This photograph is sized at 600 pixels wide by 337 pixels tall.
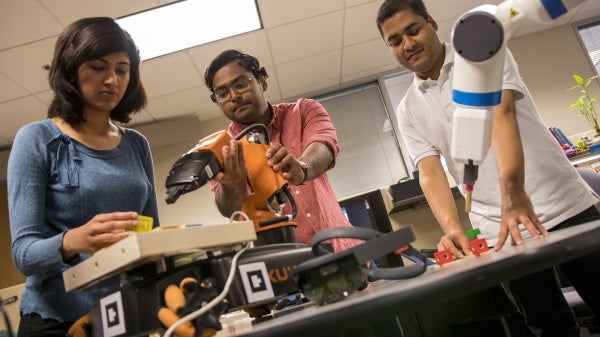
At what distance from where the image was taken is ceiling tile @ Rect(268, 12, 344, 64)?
333 cm

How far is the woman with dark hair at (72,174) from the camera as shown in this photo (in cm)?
83

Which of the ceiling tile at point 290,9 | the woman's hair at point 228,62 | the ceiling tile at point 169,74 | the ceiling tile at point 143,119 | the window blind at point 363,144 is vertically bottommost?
the woman's hair at point 228,62

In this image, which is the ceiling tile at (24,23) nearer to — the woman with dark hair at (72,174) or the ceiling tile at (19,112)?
the ceiling tile at (19,112)

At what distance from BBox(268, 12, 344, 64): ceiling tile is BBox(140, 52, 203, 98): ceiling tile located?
2.39 ft

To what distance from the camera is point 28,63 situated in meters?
2.96

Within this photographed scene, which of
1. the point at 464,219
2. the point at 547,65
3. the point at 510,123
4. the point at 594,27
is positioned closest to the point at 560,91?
the point at 547,65

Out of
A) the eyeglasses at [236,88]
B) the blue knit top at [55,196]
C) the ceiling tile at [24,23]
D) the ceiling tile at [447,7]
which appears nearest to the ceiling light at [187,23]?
the ceiling tile at [24,23]

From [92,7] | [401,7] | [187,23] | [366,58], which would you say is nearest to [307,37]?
[366,58]

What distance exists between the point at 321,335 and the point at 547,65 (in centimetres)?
503

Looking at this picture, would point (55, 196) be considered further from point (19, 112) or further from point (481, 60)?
point (19, 112)

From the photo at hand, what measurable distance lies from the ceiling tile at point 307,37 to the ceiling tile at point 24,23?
1545 millimetres

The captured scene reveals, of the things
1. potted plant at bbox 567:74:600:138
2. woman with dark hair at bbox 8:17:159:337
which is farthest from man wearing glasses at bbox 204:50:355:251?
potted plant at bbox 567:74:600:138

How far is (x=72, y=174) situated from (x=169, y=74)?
2717mm

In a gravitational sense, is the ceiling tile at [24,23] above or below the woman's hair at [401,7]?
above
